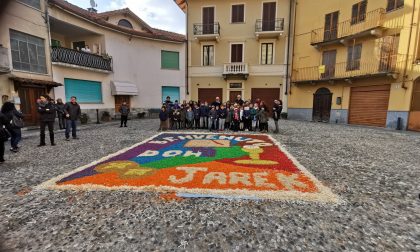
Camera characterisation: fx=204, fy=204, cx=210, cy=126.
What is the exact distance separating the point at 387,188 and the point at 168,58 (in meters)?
19.8

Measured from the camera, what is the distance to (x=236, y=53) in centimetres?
2041

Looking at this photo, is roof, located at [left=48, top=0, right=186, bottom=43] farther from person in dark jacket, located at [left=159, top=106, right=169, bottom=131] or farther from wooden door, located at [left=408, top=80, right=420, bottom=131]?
wooden door, located at [left=408, top=80, right=420, bottom=131]

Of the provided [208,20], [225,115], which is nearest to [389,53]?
[225,115]

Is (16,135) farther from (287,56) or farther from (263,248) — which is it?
(287,56)

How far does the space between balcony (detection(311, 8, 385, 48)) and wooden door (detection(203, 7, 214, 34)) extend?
9.43 meters

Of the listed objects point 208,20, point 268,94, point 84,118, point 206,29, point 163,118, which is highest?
point 208,20

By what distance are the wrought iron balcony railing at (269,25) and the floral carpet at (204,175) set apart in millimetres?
15721

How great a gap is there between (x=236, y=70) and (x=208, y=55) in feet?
11.2

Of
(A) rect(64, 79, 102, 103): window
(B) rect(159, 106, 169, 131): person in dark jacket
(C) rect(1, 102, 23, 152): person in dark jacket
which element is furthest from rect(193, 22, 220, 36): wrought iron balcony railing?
(C) rect(1, 102, 23, 152): person in dark jacket

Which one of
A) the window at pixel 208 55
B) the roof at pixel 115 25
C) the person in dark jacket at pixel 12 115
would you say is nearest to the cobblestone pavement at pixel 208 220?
the person in dark jacket at pixel 12 115

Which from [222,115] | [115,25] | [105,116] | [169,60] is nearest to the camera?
[222,115]

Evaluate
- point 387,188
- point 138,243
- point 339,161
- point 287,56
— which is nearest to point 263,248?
point 138,243

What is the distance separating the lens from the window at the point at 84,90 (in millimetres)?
14923

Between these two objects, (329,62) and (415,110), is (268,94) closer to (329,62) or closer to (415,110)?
(329,62)
